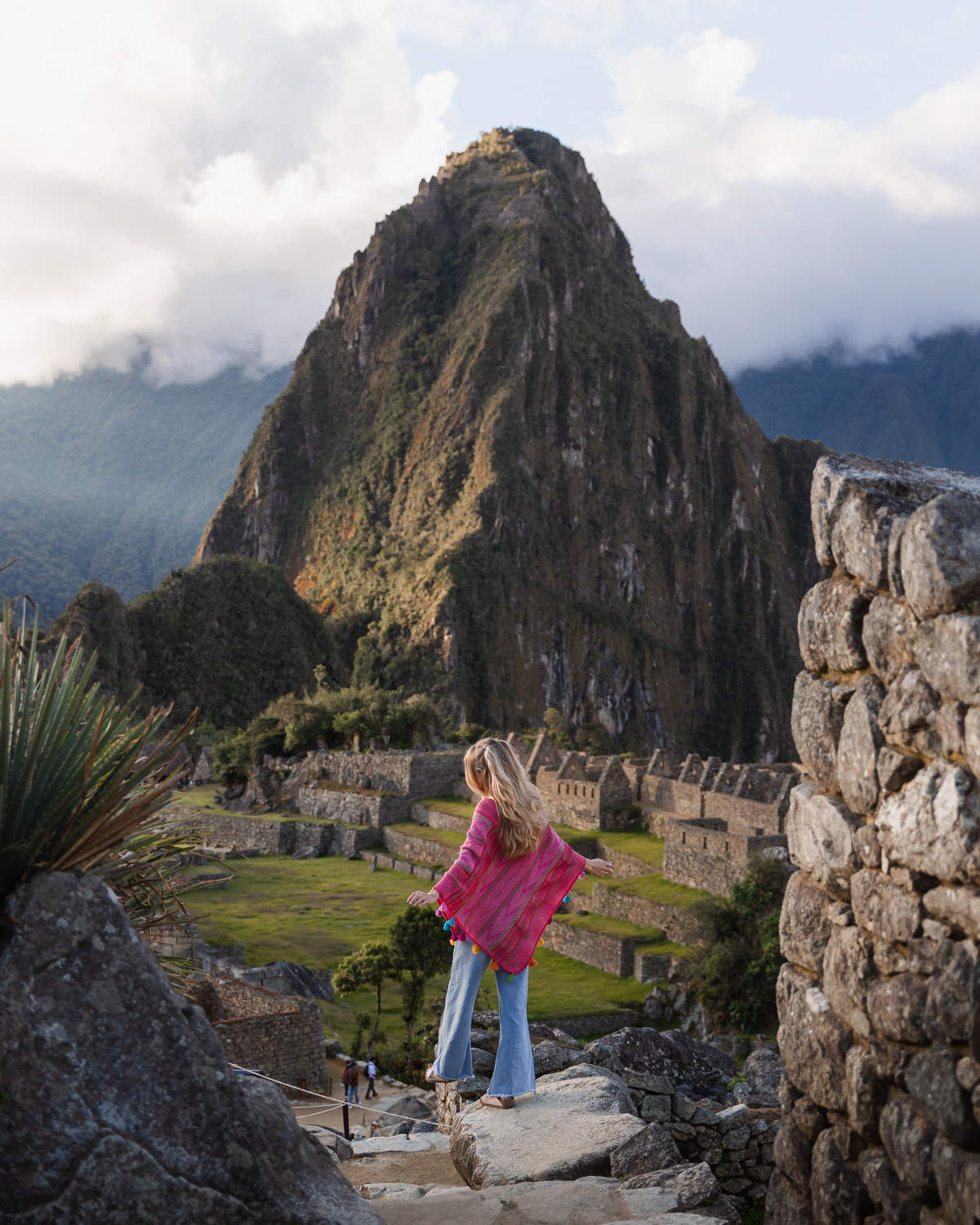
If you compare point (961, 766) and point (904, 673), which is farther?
point (904, 673)

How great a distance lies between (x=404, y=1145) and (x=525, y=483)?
371 feet

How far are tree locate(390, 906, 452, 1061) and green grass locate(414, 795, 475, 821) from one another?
16.7m

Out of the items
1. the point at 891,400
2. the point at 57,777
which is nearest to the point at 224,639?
the point at 57,777

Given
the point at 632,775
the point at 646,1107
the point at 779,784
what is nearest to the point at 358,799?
the point at 632,775

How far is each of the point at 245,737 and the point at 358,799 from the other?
1399 cm

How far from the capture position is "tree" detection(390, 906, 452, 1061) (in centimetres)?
1783

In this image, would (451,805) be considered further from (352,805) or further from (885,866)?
(885,866)

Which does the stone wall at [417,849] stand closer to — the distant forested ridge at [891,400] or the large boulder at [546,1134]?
the large boulder at [546,1134]

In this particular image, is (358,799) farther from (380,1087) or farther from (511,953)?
(511,953)

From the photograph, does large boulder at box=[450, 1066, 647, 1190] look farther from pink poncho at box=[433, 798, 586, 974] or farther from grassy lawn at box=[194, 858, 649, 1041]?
grassy lawn at box=[194, 858, 649, 1041]

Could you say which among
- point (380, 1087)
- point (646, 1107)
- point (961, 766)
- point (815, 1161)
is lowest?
point (380, 1087)

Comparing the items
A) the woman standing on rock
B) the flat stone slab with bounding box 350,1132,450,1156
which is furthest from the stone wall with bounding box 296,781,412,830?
the woman standing on rock

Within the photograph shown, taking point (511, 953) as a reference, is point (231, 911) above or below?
below

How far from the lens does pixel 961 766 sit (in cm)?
317
